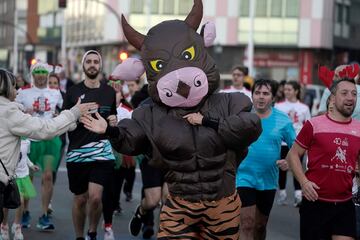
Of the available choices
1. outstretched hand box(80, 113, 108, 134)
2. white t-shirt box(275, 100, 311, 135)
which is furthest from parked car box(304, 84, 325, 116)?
outstretched hand box(80, 113, 108, 134)

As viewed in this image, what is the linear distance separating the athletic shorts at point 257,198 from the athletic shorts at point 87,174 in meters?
1.78

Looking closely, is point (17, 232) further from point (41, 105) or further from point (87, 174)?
point (41, 105)

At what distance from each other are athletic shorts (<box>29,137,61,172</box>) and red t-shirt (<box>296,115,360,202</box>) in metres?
4.71

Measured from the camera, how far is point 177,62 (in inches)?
235

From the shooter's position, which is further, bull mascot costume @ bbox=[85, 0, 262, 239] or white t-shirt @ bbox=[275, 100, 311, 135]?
white t-shirt @ bbox=[275, 100, 311, 135]

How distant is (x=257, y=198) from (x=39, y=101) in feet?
12.5

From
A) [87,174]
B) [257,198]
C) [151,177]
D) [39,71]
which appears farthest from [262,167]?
[39,71]

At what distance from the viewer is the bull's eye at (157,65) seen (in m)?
6.01

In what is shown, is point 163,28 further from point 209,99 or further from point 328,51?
point 328,51

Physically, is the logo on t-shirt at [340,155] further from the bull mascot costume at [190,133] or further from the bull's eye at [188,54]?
the bull's eye at [188,54]

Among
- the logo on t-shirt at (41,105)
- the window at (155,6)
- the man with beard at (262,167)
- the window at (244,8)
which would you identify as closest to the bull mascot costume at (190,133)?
the man with beard at (262,167)

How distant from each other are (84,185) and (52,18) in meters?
69.0

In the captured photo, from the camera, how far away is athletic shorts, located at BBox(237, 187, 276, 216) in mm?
7785

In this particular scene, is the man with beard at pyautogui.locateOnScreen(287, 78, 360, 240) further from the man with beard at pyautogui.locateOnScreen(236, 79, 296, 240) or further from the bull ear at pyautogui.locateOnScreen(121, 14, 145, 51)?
the bull ear at pyautogui.locateOnScreen(121, 14, 145, 51)
